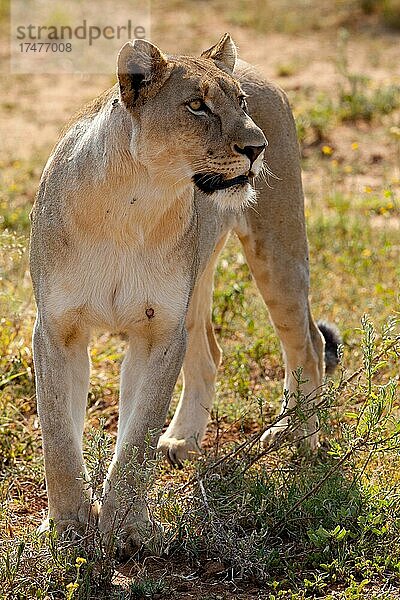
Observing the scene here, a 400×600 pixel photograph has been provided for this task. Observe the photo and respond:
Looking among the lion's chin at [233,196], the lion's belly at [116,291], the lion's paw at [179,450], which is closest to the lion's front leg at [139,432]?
the lion's belly at [116,291]

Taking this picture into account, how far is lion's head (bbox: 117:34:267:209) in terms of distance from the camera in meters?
3.90

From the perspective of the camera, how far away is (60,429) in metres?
4.14

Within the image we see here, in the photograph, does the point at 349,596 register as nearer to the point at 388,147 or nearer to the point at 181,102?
the point at 181,102

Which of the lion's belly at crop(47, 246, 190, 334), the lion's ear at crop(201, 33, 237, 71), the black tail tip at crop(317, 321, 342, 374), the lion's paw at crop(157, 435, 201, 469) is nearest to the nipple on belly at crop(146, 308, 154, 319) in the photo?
the lion's belly at crop(47, 246, 190, 334)

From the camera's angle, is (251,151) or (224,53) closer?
(251,151)

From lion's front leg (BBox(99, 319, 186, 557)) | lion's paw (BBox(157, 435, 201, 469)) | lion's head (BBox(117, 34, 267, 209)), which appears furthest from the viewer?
lion's paw (BBox(157, 435, 201, 469))

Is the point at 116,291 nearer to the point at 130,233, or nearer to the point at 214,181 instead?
the point at 130,233

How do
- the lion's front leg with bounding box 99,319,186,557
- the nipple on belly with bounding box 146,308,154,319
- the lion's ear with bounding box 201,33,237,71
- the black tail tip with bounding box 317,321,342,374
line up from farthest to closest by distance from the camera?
the black tail tip with bounding box 317,321,342,374 < the lion's ear with bounding box 201,33,237,71 < the nipple on belly with bounding box 146,308,154,319 < the lion's front leg with bounding box 99,319,186,557

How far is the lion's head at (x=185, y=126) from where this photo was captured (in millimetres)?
3902

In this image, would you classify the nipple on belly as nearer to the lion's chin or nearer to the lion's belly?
the lion's belly

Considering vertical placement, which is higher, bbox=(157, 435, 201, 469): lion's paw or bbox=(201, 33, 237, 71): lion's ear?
bbox=(201, 33, 237, 71): lion's ear

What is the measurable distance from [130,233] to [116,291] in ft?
0.68

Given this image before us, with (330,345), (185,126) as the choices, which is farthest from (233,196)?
(330,345)

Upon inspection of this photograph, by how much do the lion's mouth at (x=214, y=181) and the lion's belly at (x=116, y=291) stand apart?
325 millimetres
